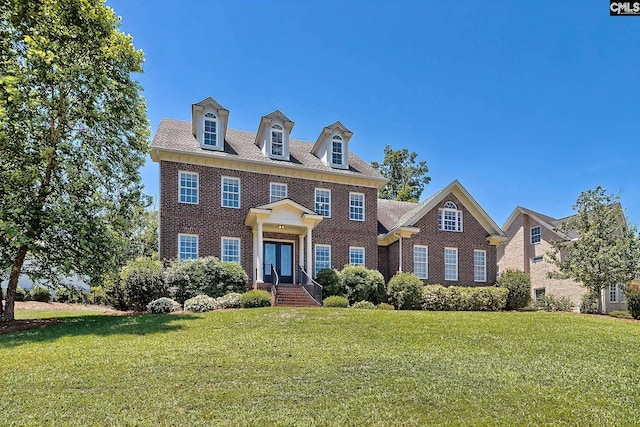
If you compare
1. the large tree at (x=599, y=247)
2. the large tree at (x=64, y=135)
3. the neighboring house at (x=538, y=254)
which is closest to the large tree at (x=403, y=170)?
the neighboring house at (x=538, y=254)

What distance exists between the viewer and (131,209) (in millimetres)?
16344

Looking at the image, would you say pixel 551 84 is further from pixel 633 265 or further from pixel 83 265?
pixel 83 265

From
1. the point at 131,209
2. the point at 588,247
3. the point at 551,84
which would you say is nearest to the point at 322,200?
the point at 131,209

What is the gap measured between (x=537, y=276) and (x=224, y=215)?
21.8 m

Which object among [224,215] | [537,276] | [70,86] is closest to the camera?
[70,86]

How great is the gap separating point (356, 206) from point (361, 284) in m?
4.54

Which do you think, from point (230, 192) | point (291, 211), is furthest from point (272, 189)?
point (230, 192)

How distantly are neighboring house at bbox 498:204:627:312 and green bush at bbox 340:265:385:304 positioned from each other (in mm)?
12779

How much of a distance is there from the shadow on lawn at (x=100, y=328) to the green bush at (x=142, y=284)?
3.21m

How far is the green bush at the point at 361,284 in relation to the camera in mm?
20625

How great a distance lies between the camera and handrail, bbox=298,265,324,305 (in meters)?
19.3

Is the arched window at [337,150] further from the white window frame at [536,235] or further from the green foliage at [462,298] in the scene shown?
the white window frame at [536,235]

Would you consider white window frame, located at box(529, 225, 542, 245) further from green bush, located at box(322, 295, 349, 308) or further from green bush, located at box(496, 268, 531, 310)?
green bush, located at box(322, 295, 349, 308)

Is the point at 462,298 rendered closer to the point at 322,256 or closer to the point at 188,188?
the point at 322,256
